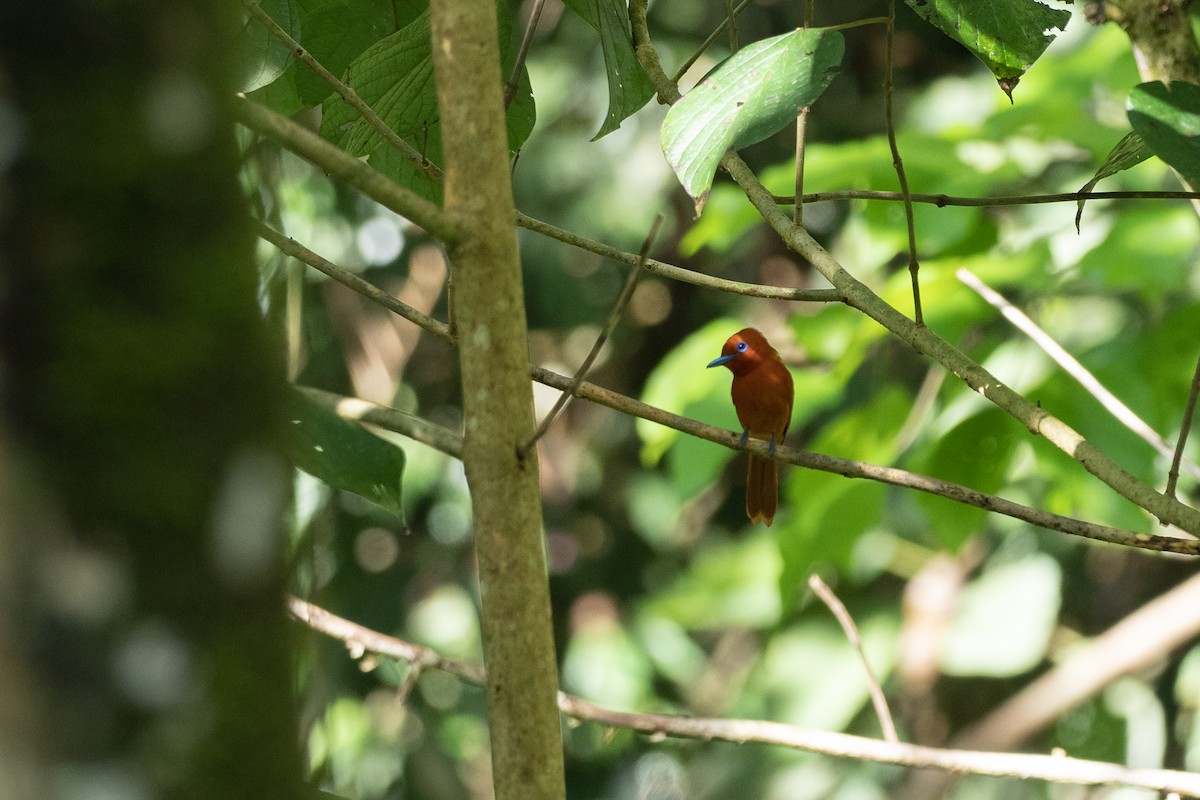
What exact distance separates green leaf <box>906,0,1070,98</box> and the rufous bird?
2474 mm

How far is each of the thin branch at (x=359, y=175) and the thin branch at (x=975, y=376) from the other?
2.49 feet

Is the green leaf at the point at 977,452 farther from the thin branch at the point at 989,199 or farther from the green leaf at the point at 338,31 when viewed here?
the green leaf at the point at 338,31

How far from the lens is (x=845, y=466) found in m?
1.83

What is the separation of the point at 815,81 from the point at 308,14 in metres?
1.01

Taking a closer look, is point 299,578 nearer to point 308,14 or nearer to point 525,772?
point 525,772

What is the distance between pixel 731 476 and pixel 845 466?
473cm

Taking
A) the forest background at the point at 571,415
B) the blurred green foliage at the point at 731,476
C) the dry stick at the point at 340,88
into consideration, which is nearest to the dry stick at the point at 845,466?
the forest background at the point at 571,415

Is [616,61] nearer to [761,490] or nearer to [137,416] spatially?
[137,416]

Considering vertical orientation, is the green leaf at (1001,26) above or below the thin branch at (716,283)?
above

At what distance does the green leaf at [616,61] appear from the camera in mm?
1962

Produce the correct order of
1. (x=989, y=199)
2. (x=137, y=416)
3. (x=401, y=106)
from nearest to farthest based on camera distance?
(x=137, y=416)
(x=989, y=199)
(x=401, y=106)

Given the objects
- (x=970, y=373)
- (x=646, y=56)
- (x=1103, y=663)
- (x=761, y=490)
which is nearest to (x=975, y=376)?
(x=970, y=373)

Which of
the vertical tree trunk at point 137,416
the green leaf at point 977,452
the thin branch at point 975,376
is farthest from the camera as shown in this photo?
the green leaf at point 977,452

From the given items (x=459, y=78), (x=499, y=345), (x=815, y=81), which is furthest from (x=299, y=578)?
(x=815, y=81)
